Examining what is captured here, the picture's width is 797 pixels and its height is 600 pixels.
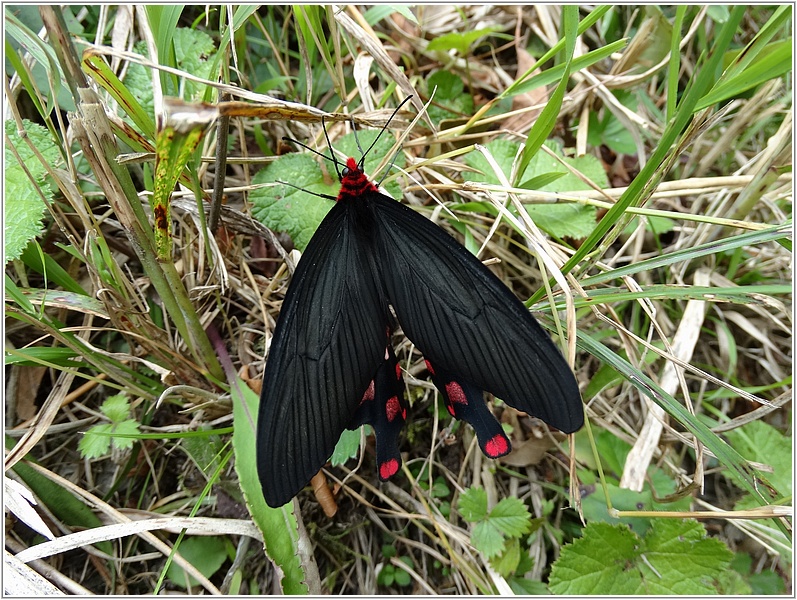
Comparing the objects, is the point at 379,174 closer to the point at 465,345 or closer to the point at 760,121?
the point at 465,345

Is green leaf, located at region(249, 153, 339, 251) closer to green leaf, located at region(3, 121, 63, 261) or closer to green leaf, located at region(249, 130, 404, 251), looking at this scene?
green leaf, located at region(249, 130, 404, 251)

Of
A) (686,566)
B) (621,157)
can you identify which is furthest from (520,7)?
(686,566)

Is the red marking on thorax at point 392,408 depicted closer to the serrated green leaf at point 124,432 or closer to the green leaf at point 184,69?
the serrated green leaf at point 124,432

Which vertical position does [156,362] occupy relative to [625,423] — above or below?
above

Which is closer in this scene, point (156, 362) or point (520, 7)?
point (156, 362)

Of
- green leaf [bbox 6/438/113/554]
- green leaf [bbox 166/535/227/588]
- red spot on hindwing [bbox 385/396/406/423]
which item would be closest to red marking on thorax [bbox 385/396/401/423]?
red spot on hindwing [bbox 385/396/406/423]

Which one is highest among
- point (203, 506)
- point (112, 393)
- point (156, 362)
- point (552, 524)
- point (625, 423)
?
point (156, 362)

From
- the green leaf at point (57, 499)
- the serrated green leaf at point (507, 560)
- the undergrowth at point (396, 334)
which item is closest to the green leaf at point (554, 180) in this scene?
the undergrowth at point (396, 334)
